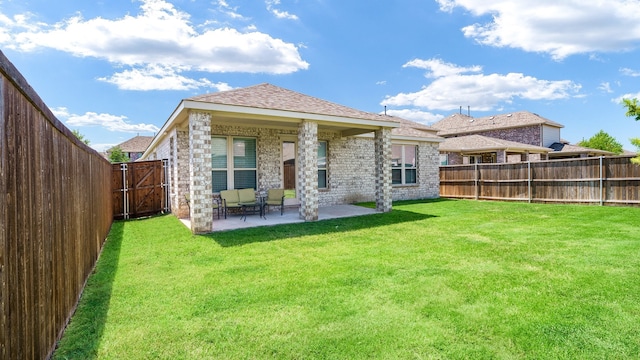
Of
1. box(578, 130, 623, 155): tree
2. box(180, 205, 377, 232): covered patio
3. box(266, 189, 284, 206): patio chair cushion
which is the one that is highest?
box(578, 130, 623, 155): tree

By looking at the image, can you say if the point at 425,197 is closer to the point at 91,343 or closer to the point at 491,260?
the point at 491,260

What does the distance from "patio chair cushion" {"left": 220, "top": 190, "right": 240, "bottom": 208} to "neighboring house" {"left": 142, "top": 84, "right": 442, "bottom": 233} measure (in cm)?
38

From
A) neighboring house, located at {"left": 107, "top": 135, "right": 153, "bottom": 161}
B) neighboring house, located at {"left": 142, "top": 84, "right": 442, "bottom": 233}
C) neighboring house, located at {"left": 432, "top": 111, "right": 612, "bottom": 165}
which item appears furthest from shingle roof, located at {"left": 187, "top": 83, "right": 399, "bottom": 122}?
neighboring house, located at {"left": 107, "top": 135, "right": 153, "bottom": 161}

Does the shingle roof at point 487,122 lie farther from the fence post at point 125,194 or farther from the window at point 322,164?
the fence post at point 125,194

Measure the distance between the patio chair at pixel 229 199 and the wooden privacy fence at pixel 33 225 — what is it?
233 inches

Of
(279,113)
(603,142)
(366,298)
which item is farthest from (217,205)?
(603,142)

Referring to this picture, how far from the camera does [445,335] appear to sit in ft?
9.25

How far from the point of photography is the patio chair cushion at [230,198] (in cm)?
965

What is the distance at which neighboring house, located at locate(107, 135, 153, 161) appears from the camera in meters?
43.7

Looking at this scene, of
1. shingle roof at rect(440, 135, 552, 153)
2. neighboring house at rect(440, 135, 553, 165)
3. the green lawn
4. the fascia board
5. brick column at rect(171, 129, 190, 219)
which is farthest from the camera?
neighboring house at rect(440, 135, 553, 165)

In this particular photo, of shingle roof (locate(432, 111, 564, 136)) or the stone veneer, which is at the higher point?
shingle roof (locate(432, 111, 564, 136))

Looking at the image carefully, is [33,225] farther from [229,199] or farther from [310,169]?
[229,199]

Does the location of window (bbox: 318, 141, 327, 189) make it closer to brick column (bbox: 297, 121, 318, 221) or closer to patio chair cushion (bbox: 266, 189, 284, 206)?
patio chair cushion (bbox: 266, 189, 284, 206)

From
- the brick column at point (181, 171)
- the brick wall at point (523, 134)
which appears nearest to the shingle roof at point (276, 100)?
the brick column at point (181, 171)
